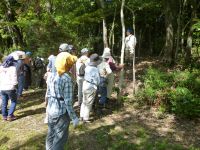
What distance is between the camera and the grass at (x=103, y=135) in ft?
26.5

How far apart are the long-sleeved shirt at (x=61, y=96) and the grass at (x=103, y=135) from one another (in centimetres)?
208

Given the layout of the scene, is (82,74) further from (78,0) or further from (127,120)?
(78,0)

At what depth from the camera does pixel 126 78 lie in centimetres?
1409

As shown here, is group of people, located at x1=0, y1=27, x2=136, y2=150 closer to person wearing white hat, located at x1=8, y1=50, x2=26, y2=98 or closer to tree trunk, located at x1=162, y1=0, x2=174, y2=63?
person wearing white hat, located at x1=8, y1=50, x2=26, y2=98

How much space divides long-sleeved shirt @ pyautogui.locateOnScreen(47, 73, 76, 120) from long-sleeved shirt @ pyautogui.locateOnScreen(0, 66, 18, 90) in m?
3.69

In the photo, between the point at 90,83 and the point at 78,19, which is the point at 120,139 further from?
the point at 78,19

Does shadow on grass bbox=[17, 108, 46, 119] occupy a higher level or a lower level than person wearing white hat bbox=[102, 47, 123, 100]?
lower

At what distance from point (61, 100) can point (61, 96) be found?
0.08 metres

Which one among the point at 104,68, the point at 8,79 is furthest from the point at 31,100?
the point at 104,68

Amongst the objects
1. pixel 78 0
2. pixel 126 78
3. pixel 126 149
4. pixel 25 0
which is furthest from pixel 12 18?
pixel 126 149

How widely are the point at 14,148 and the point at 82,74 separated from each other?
2.93 metres

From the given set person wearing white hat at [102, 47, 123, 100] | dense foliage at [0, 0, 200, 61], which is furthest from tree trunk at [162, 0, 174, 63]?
person wearing white hat at [102, 47, 123, 100]

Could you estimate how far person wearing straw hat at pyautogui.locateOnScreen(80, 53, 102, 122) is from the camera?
355 inches

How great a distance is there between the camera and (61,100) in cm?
618
